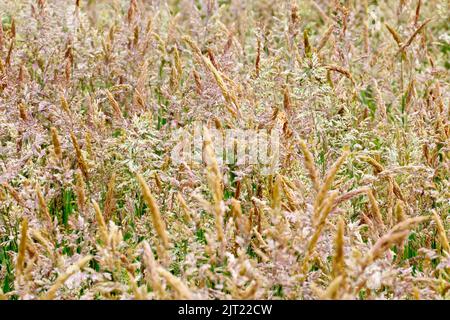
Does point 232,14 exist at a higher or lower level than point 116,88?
higher

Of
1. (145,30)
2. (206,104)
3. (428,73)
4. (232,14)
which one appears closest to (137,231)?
(206,104)

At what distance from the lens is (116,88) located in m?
3.62

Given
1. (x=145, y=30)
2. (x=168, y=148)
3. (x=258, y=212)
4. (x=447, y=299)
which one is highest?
(x=145, y=30)

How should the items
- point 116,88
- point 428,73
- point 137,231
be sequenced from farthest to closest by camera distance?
1. point 428,73
2. point 116,88
3. point 137,231

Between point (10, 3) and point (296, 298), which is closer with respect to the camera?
point (296, 298)

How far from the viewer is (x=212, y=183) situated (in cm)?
205

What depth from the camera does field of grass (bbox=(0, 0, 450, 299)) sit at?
213 centimetres

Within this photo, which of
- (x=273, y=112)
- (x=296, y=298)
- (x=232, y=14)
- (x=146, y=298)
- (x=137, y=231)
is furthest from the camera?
(x=232, y=14)

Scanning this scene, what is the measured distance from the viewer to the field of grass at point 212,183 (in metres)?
2.13

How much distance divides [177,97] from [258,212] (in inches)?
40.5

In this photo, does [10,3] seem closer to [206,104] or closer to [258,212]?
[206,104]
